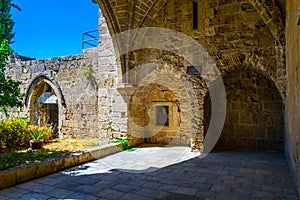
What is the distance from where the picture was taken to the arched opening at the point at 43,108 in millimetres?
8055

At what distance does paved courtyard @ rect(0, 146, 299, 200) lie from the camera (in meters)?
2.50

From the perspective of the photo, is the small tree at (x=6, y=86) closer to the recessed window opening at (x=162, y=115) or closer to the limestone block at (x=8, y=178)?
the limestone block at (x=8, y=178)

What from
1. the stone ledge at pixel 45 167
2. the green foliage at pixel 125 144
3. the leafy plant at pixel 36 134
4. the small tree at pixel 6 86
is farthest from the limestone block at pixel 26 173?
the leafy plant at pixel 36 134

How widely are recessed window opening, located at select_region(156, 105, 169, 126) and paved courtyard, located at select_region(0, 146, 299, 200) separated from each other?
1.51 meters

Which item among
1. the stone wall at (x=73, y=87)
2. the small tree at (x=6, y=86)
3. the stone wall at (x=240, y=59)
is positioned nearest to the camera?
the small tree at (x=6, y=86)

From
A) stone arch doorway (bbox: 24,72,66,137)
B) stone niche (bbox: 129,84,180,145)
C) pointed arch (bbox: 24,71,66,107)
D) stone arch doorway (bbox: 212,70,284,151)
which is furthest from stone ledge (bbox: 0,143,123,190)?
stone arch doorway (bbox: 24,72,66,137)

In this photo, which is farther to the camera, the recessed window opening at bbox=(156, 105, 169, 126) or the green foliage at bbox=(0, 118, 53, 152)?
the recessed window opening at bbox=(156, 105, 169, 126)

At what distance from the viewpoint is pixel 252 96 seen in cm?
497

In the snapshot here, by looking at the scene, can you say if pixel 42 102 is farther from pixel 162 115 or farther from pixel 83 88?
pixel 162 115

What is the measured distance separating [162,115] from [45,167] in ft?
10.3

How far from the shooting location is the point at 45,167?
3.17 meters

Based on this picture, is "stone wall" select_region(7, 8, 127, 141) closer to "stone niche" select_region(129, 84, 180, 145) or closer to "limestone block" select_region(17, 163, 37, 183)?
"stone niche" select_region(129, 84, 180, 145)

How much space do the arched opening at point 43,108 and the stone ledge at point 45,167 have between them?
4550mm

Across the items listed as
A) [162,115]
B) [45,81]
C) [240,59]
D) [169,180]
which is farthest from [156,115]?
[45,81]
